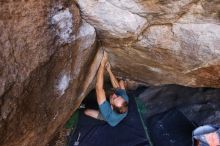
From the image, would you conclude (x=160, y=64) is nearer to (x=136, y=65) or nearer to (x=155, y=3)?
(x=136, y=65)

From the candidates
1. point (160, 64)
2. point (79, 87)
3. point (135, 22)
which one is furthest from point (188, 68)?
point (79, 87)

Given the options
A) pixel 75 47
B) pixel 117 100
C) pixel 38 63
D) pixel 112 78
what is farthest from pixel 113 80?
pixel 38 63

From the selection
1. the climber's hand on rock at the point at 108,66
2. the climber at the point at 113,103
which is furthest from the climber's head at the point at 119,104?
the climber's hand on rock at the point at 108,66

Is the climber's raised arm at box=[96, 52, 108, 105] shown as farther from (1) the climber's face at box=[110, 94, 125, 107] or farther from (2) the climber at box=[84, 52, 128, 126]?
(1) the climber's face at box=[110, 94, 125, 107]

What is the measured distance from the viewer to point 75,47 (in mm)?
2920

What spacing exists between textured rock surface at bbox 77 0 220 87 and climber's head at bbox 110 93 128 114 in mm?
582

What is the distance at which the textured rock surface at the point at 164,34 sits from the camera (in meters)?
2.59

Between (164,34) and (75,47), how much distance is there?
0.82m

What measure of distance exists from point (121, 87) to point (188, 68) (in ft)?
3.61

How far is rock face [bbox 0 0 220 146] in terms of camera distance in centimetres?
239

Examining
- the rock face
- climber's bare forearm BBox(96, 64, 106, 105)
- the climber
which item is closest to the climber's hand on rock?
the climber

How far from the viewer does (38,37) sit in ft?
8.13

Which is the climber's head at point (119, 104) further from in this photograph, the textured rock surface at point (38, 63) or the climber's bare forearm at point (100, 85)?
the textured rock surface at point (38, 63)

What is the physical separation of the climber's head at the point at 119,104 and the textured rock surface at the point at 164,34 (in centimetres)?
58
